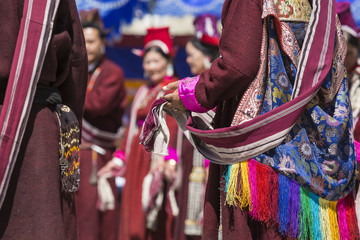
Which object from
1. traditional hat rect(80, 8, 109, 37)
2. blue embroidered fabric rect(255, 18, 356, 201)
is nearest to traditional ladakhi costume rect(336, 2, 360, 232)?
blue embroidered fabric rect(255, 18, 356, 201)

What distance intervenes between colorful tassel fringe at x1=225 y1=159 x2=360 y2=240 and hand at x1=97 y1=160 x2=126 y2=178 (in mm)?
3031

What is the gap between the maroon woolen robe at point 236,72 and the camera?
273 cm

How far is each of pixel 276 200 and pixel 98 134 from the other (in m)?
3.23

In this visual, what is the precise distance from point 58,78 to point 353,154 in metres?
1.41

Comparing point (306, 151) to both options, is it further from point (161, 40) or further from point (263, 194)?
point (161, 40)

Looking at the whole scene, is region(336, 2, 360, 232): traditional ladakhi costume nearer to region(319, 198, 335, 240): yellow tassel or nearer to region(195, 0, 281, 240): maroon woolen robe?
region(319, 198, 335, 240): yellow tassel

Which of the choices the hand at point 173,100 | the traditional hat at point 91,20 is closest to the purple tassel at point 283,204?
the hand at point 173,100

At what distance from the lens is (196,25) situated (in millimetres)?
5863

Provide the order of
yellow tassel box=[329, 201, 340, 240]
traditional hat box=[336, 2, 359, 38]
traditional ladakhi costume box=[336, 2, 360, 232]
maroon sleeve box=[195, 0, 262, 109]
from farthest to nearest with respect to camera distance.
A: traditional hat box=[336, 2, 359, 38] < traditional ladakhi costume box=[336, 2, 360, 232] < yellow tassel box=[329, 201, 340, 240] < maroon sleeve box=[195, 0, 262, 109]

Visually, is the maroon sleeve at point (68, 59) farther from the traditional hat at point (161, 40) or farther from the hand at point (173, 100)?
the traditional hat at point (161, 40)

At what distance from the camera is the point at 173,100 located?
2.99m

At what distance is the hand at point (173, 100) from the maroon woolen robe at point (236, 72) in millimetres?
139

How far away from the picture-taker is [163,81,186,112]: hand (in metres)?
2.95

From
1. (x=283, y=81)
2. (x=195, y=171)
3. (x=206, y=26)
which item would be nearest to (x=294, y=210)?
(x=283, y=81)
